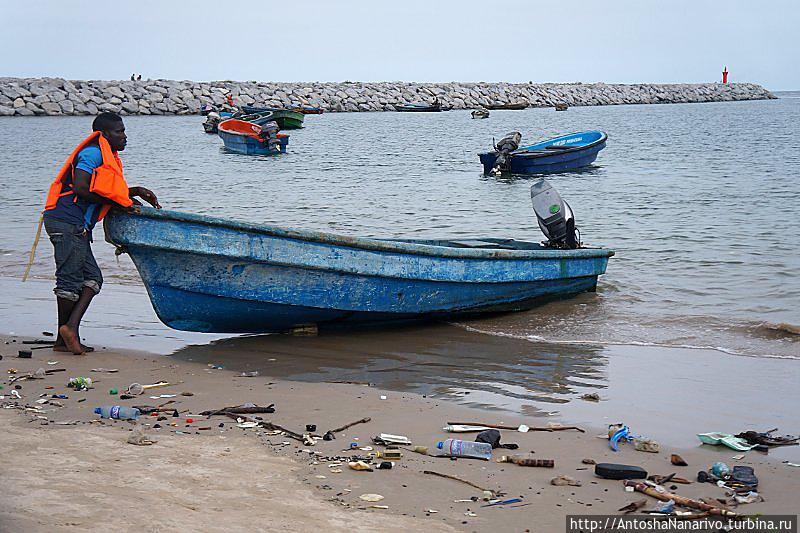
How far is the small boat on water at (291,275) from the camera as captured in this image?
21.8ft

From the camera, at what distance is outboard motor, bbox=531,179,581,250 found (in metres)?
9.46

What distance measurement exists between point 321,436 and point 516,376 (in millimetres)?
2174

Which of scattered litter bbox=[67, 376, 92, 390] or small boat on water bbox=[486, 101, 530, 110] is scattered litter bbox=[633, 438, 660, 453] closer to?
scattered litter bbox=[67, 376, 92, 390]

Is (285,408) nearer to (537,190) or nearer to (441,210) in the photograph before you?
(537,190)

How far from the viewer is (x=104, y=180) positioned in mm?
6324

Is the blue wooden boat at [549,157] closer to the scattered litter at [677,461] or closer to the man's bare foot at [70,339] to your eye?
the man's bare foot at [70,339]

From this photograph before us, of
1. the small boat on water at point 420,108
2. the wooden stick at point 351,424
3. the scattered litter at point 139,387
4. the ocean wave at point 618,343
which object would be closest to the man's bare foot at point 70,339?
the scattered litter at point 139,387

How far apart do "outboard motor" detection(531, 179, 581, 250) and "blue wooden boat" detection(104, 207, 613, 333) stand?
3.41 ft

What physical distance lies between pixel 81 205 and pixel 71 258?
0.39 metres

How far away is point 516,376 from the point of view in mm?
6578

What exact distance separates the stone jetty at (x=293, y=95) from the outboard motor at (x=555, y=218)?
5328 cm

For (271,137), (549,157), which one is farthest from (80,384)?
(271,137)

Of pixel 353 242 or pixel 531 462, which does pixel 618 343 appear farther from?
pixel 531 462

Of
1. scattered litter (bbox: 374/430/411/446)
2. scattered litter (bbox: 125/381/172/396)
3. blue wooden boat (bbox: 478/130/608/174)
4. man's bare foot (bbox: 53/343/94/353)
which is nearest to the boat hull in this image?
blue wooden boat (bbox: 478/130/608/174)
